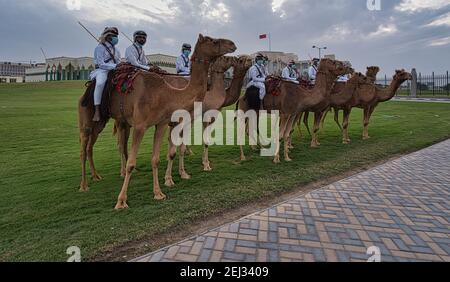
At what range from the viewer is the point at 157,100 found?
603 centimetres

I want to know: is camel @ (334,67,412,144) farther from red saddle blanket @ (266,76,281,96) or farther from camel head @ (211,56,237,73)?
camel head @ (211,56,237,73)

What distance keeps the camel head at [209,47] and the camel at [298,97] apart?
402 centimetres

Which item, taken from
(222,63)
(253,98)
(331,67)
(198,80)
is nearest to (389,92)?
(331,67)

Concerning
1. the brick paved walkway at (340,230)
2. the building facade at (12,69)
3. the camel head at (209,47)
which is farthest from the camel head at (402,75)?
the building facade at (12,69)

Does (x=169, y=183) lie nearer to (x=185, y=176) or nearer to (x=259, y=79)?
(x=185, y=176)

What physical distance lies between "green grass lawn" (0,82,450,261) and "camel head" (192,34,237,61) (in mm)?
2608

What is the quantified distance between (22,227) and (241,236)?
10.4 ft

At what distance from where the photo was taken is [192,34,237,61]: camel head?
6457 mm

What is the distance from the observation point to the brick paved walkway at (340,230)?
4.11m

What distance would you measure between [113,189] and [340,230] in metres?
4.31

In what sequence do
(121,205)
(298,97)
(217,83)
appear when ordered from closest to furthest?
(121,205)
(217,83)
(298,97)

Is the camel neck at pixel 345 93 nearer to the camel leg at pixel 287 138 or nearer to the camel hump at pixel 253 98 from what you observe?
the camel leg at pixel 287 138

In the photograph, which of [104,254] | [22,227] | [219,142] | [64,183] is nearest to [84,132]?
[64,183]
